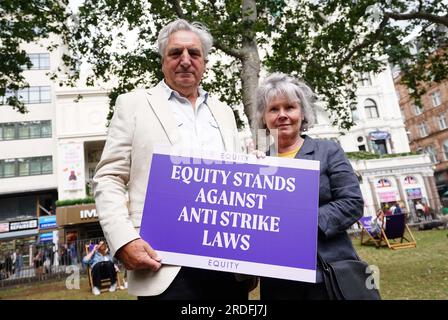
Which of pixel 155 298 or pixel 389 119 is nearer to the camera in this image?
pixel 155 298

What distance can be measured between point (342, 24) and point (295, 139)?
8.39 m

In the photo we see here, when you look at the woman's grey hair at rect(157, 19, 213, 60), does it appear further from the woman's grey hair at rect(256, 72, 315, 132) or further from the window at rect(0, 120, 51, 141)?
the window at rect(0, 120, 51, 141)

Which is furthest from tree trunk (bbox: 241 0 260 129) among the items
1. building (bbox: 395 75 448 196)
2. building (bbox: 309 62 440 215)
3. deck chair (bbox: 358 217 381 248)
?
building (bbox: 395 75 448 196)

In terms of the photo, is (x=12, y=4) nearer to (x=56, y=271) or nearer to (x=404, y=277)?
(x=404, y=277)

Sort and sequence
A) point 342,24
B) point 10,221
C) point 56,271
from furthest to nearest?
point 10,221 < point 56,271 < point 342,24

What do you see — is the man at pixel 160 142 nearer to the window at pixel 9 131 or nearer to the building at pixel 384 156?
the building at pixel 384 156

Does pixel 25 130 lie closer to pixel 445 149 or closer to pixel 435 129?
pixel 435 129

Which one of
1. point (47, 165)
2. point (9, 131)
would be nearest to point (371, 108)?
point (47, 165)

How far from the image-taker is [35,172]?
30.2 m

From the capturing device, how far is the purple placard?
1.68 m

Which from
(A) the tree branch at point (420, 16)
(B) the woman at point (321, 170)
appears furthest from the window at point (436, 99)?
(B) the woman at point (321, 170)

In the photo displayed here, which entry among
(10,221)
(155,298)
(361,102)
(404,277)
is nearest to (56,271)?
(10,221)

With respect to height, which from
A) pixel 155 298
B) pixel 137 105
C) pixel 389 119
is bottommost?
pixel 155 298

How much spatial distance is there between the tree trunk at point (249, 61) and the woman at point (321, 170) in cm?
457
